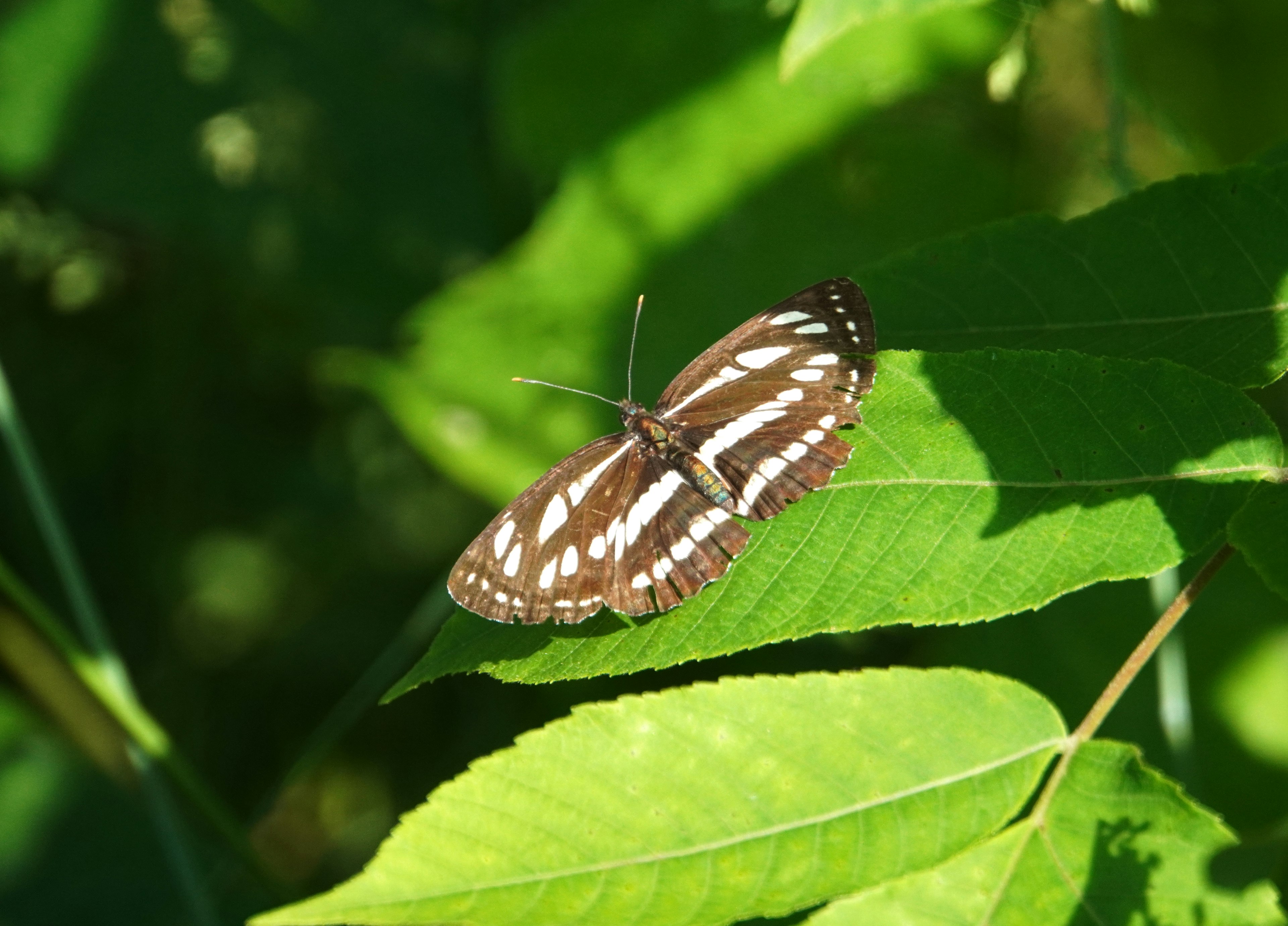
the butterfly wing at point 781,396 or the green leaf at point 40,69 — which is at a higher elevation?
the green leaf at point 40,69

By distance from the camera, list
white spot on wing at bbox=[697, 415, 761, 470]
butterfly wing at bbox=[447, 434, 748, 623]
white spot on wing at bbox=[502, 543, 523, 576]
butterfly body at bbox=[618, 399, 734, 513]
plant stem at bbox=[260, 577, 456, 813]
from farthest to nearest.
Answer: plant stem at bbox=[260, 577, 456, 813]
white spot on wing at bbox=[697, 415, 761, 470]
butterfly body at bbox=[618, 399, 734, 513]
white spot on wing at bbox=[502, 543, 523, 576]
butterfly wing at bbox=[447, 434, 748, 623]

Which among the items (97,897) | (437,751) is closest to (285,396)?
(437,751)

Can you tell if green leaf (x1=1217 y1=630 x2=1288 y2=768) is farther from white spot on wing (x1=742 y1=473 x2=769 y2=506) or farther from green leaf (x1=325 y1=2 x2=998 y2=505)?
white spot on wing (x1=742 y1=473 x2=769 y2=506)

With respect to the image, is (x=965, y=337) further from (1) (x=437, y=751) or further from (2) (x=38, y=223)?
(2) (x=38, y=223)

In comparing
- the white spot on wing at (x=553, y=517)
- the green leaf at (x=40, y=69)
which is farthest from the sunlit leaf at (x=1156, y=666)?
the green leaf at (x=40, y=69)

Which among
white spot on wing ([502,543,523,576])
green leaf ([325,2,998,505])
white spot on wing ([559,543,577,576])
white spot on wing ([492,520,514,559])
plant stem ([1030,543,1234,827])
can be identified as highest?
green leaf ([325,2,998,505])

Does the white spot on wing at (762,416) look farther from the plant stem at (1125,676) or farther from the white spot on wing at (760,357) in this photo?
the plant stem at (1125,676)

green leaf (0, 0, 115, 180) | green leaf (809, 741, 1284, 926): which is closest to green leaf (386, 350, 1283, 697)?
green leaf (809, 741, 1284, 926)
